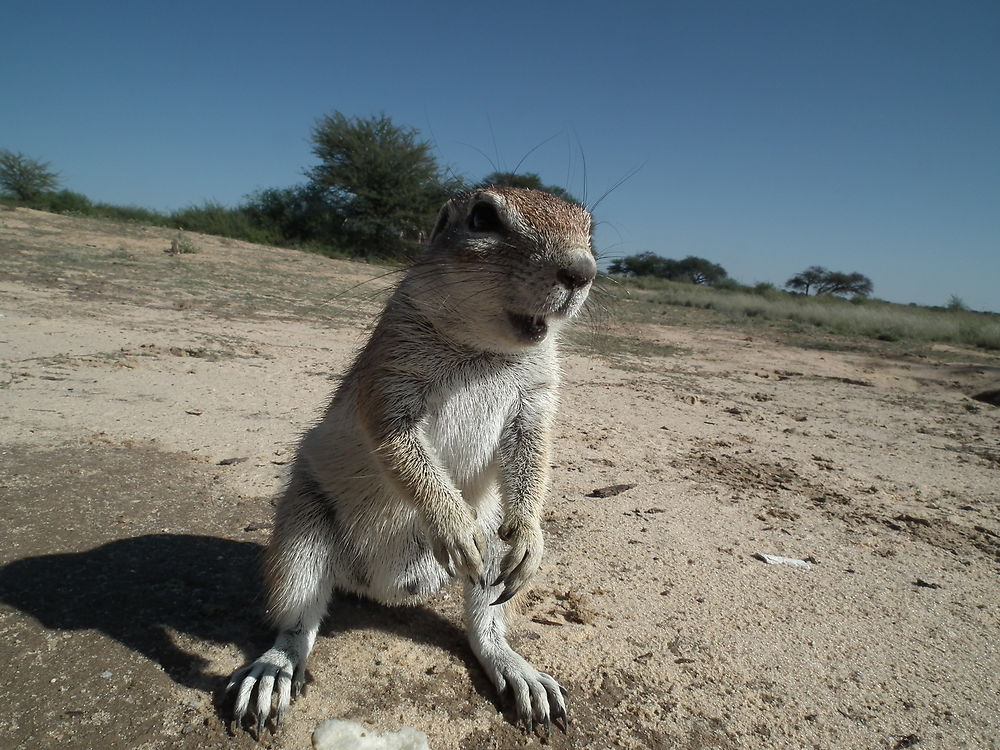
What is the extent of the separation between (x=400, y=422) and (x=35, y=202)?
108 ft

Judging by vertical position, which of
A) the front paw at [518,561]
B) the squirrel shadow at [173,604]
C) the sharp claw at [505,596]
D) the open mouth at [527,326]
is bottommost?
the squirrel shadow at [173,604]

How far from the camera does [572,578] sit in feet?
9.12

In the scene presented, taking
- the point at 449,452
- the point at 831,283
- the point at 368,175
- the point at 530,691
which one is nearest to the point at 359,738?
the point at 530,691

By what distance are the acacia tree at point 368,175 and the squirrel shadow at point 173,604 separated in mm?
19723

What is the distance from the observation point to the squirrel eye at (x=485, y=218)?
197cm

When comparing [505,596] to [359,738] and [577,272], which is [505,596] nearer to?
[359,738]

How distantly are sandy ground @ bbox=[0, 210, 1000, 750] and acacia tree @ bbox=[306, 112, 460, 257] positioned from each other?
17.7m

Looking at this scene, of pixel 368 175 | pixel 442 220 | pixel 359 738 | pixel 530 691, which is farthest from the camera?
pixel 368 175

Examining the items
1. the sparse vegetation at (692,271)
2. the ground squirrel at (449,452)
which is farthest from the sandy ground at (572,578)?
the sparse vegetation at (692,271)

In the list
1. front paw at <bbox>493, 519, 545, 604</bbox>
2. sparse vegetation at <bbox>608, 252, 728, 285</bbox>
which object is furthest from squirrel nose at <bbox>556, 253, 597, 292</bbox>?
sparse vegetation at <bbox>608, 252, 728, 285</bbox>

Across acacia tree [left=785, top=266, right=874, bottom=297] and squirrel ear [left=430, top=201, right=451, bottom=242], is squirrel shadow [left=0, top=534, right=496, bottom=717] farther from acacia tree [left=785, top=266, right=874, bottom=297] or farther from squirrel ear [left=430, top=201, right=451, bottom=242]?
acacia tree [left=785, top=266, right=874, bottom=297]

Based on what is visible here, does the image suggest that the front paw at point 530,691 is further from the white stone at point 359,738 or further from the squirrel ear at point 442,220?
the squirrel ear at point 442,220

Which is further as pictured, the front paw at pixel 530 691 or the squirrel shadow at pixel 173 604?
the squirrel shadow at pixel 173 604

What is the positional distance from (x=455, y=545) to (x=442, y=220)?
1354mm
